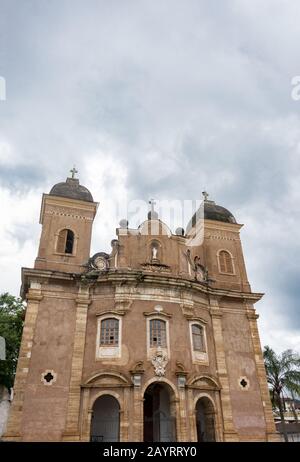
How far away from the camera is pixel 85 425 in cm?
1609

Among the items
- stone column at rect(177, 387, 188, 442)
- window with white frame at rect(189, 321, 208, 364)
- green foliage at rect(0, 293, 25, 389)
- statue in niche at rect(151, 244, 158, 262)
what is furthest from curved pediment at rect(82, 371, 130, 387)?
green foliage at rect(0, 293, 25, 389)

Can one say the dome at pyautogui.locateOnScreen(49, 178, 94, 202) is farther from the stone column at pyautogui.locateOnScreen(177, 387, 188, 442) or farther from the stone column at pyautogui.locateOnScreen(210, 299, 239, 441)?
the stone column at pyautogui.locateOnScreen(177, 387, 188, 442)

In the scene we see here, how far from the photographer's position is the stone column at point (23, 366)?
50.3ft

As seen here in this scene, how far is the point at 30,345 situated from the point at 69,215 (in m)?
7.95

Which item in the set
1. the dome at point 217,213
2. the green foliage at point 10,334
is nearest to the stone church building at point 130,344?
the dome at point 217,213

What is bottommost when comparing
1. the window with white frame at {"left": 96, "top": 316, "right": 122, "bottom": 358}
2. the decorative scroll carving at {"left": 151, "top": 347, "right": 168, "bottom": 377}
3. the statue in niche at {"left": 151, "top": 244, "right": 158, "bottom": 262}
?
the decorative scroll carving at {"left": 151, "top": 347, "right": 168, "bottom": 377}

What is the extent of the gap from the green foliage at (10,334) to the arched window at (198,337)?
12.0 metres

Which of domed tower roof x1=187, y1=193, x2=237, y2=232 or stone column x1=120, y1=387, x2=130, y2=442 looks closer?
stone column x1=120, y1=387, x2=130, y2=442

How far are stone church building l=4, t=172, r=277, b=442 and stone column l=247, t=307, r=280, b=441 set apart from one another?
0.19 feet

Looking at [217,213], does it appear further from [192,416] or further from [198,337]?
[192,416]

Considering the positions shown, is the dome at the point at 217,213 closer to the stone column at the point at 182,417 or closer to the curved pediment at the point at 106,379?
the stone column at the point at 182,417

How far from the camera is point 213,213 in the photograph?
2594 cm

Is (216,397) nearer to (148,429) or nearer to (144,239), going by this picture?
(148,429)

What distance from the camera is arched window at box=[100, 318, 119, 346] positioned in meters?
18.1
